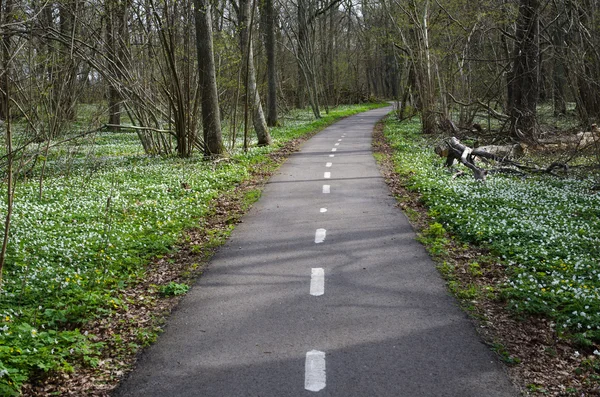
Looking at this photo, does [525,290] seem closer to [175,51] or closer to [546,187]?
[546,187]

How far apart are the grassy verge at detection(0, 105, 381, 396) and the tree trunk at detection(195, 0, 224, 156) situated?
2787 mm

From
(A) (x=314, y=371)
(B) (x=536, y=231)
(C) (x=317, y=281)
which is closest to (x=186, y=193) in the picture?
(C) (x=317, y=281)

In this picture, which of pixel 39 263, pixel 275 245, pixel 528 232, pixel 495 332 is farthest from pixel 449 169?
pixel 39 263

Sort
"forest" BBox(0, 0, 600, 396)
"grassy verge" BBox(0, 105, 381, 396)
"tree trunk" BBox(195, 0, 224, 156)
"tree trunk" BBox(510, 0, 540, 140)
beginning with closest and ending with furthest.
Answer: "grassy verge" BBox(0, 105, 381, 396) < "forest" BBox(0, 0, 600, 396) < "tree trunk" BBox(195, 0, 224, 156) < "tree trunk" BBox(510, 0, 540, 140)

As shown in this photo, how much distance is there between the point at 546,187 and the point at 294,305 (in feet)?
31.5

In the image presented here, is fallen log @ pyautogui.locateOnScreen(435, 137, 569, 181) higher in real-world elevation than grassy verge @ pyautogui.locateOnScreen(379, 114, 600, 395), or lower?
higher

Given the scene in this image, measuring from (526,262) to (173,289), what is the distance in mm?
5037

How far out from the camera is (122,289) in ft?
23.5

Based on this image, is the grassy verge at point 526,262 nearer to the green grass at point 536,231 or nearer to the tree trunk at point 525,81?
the green grass at point 536,231

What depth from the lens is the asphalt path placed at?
468 cm

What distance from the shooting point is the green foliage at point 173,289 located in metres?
7.09

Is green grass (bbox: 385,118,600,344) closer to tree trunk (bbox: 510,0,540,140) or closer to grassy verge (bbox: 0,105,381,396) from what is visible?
grassy verge (bbox: 0,105,381,396)

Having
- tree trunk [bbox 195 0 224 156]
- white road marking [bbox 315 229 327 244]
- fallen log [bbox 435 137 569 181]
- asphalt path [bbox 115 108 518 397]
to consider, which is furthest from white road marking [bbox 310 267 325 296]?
tree trunk [bbox 195 0 224 156]

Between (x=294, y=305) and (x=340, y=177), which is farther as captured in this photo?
(x=340, y=177)
